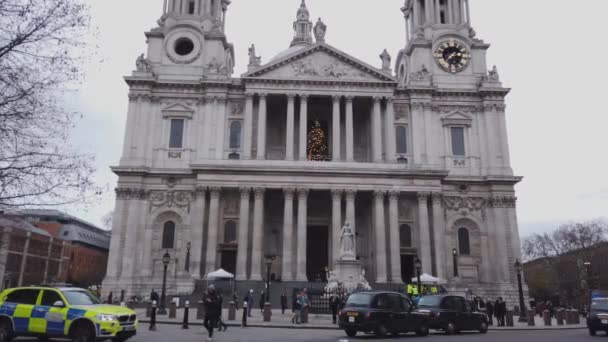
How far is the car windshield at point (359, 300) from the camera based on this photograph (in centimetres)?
1720

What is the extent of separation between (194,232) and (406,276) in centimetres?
1815

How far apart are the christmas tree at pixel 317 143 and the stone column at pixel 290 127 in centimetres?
425

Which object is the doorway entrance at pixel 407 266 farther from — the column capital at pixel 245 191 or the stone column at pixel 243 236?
the column capital at pixel 245 191

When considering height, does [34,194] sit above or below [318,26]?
below

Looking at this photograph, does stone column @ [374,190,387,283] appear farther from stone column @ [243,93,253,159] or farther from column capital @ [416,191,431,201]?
stone column @ [243,93,253,159]

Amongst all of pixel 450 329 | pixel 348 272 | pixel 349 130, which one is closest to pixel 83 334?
pixel 450 329

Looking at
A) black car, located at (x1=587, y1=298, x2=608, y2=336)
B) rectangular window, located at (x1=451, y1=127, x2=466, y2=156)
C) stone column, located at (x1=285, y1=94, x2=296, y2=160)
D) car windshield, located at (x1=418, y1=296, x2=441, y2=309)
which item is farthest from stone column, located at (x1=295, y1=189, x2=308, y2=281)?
black car, located at (x1=587, y1=298, x2=608, y2=336)

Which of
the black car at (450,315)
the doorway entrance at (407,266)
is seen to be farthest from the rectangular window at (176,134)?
the black car at (450,315)

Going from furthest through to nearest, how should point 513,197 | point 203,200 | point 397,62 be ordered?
1. point 397,62
2. point 513,197
3. point 203,200

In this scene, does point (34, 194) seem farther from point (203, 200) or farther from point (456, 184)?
point (456, 184)

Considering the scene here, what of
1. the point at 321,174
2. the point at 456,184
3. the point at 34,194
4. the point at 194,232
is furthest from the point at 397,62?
the point at 34,194

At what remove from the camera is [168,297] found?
37281 millimetres

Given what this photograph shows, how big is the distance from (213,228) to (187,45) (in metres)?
19.6

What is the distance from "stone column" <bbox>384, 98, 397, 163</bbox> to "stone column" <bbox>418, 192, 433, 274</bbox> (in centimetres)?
468
